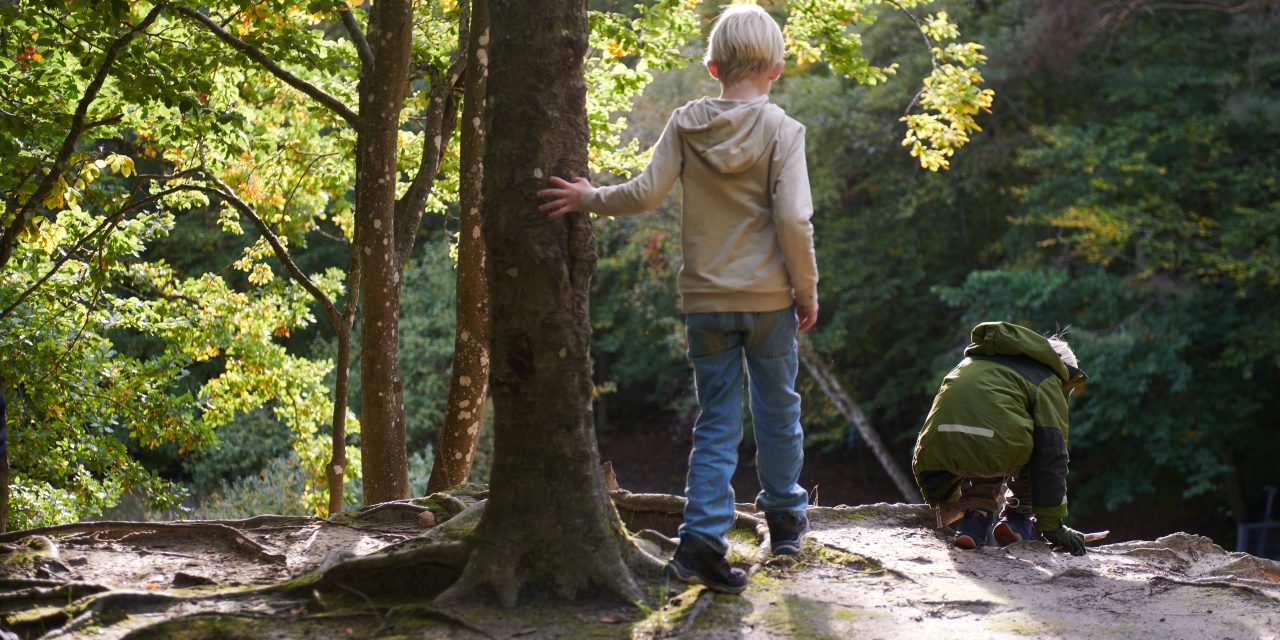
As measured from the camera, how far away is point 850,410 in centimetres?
1902

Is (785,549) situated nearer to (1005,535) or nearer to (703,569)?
(703,569)

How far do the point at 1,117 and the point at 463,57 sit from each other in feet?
10.6

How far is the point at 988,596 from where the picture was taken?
3975 mm

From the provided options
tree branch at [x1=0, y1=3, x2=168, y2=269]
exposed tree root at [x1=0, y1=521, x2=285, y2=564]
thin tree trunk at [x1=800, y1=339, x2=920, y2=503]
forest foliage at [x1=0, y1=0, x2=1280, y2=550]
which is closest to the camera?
exposed tree root at [x1=0, y1=521, x2=285, y2=564]

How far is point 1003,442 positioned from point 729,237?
69.4 inches

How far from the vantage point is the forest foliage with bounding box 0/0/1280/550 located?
804 cm

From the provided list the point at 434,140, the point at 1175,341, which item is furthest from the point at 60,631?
the point at 1175,341

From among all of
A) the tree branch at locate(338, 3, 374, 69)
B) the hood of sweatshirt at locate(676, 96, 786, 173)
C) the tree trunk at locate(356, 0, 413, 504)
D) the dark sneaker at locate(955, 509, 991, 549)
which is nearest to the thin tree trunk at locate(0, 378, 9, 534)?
the tree trunk at locate(356, 0, 413, 504)

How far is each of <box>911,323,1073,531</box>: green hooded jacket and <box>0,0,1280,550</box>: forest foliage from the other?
3.29m

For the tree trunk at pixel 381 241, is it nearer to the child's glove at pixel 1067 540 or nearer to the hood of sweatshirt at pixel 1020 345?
the hood of sweatshirt at pixel 1020 345

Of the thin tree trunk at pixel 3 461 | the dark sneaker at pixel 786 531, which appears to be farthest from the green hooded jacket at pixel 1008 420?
the thin tree trunk at pixel 3 461

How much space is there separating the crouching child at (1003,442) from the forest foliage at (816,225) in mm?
3284

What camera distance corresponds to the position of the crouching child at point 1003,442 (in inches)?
188

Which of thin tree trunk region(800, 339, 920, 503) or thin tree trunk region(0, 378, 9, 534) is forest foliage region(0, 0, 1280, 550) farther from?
thin tree trunk region(0, 378, 9, 534)
